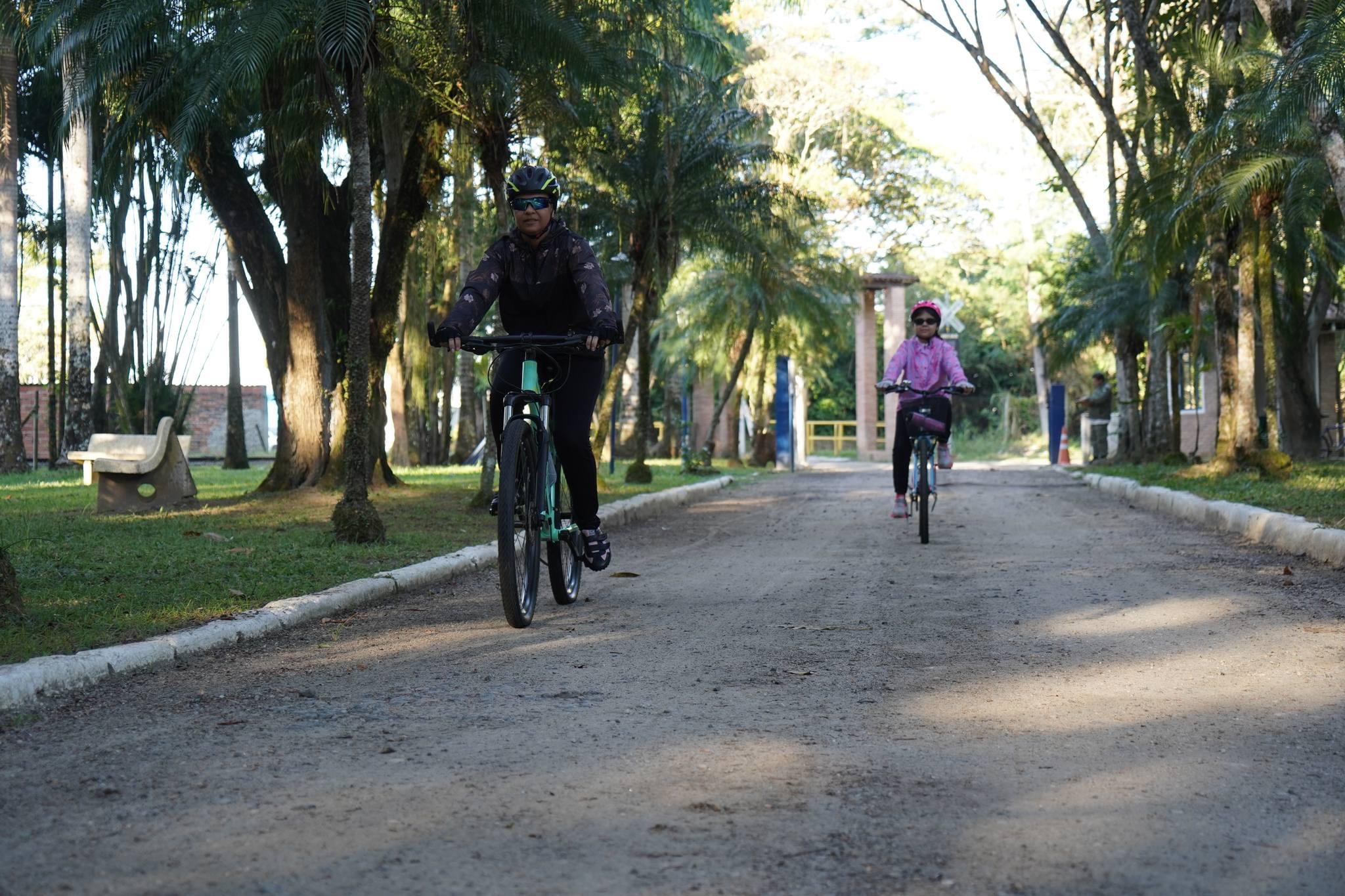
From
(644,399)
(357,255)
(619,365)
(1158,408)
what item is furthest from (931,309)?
(1158,408)

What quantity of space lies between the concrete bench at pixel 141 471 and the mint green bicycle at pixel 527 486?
7.83 meters

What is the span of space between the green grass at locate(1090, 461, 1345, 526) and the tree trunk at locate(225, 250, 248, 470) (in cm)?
1789

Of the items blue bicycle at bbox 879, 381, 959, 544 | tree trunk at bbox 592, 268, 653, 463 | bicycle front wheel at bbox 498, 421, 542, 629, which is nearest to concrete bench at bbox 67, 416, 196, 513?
tree trunk at bbox 592, 268, 653, 463

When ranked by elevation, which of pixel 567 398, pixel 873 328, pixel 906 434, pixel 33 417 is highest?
pixel 873 328

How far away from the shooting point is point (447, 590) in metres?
9.09

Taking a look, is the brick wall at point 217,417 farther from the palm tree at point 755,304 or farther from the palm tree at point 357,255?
the palm tree at point 357,255

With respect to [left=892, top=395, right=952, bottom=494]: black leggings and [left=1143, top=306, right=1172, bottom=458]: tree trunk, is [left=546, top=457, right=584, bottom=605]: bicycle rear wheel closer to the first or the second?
[left=892, top=395, right=952, bottom=494]: black leggings

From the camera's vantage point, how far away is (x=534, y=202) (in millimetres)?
7312

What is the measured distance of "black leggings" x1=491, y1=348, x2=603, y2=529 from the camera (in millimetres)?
7246

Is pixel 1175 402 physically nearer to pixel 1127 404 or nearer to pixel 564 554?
pixel 1127 404

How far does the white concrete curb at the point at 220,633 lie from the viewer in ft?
17.5

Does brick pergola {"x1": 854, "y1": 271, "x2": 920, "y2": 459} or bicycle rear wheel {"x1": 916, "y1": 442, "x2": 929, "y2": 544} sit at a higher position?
brick pergola {"x1": 854, "y1": 271, "x2": 920, "y2": 459}

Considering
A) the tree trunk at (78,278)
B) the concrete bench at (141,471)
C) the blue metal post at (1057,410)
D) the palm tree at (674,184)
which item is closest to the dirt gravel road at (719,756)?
the concrete bench at (141,471)

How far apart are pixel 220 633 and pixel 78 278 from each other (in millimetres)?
21768
